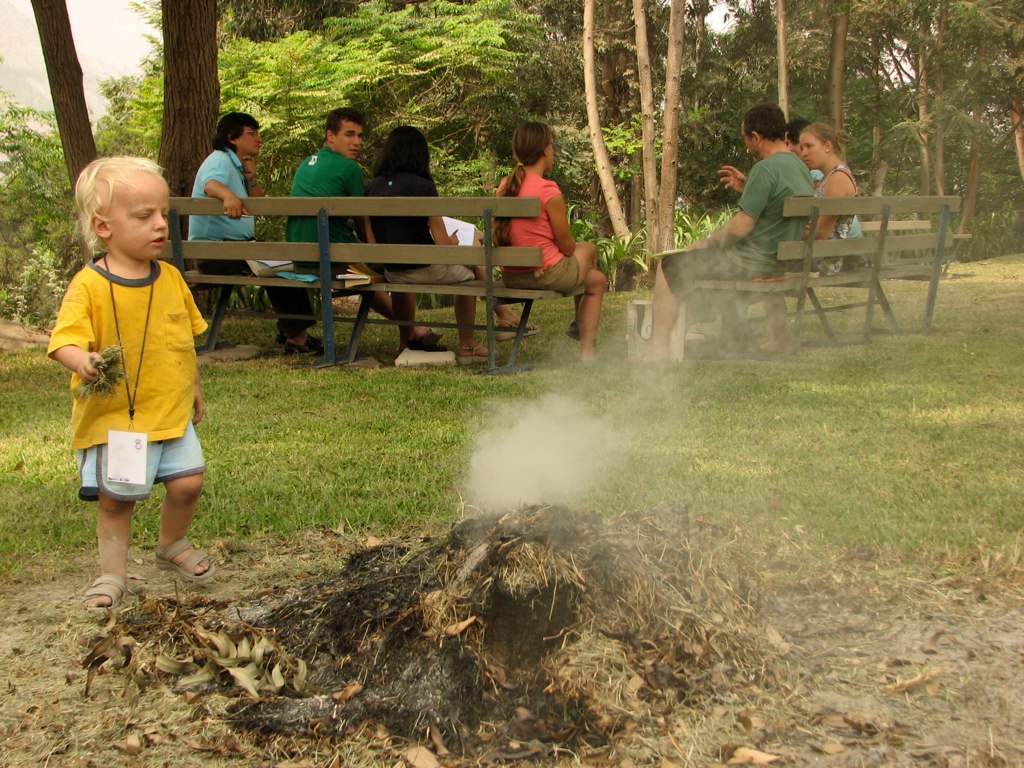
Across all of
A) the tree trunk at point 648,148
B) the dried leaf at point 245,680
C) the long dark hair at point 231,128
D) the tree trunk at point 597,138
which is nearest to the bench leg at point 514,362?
the long dark hair at point 231,128

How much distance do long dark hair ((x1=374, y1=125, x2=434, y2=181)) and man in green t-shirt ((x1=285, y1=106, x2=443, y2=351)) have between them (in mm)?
302

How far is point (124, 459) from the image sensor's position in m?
3.18

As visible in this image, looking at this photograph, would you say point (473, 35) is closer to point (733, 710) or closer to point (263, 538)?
point (263, 538)

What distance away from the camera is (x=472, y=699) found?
258 cm

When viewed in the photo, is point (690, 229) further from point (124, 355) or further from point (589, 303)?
point (124, 355)

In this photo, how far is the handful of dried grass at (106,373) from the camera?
3020 millimetres

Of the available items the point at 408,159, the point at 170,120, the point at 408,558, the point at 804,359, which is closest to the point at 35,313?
the point at 170,120

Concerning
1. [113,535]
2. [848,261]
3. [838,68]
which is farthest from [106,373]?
[838,68]

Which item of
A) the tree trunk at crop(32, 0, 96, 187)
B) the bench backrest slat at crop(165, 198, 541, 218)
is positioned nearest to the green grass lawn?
the bench backrest slat at crop(165, 198, 541, 218)

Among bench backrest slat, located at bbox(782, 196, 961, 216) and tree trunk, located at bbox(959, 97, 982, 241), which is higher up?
tree trunk, located at bbox(959, 97, 982, 241)

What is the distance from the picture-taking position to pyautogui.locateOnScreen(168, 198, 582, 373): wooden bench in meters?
6.99

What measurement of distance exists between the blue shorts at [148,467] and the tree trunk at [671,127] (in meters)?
9.96

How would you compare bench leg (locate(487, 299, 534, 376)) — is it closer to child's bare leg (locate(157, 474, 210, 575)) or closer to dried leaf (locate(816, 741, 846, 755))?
child's bare leg (locate(157, 474, 210, 575))

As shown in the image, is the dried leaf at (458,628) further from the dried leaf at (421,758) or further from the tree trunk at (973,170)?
the tree trunk at (973,170)
